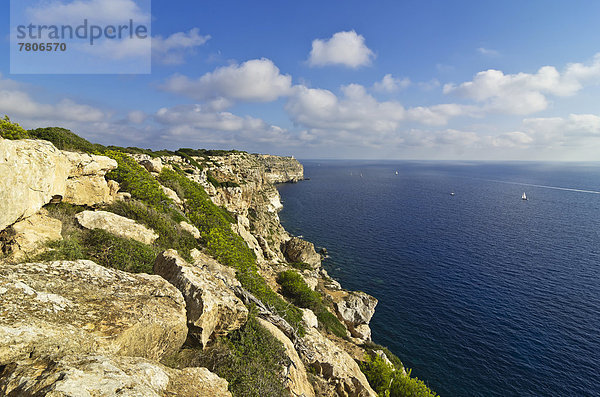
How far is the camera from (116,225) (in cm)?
1323

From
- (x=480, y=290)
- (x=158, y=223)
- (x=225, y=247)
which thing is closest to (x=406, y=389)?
(x=225, y=247)

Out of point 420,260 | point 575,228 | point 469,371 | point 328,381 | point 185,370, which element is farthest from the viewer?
point 575,228

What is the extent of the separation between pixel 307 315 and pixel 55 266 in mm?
16972

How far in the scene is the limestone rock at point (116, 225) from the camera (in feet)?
40.7

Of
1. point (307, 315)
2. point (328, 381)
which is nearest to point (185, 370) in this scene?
point (328, 381)

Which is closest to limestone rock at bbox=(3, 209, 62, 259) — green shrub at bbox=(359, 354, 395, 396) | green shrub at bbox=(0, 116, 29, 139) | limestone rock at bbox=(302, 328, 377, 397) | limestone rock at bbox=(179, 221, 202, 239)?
green shrub at bbox=(0, 116, 29, 139)

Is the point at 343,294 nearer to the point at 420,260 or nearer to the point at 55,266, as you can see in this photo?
the point at 420,260

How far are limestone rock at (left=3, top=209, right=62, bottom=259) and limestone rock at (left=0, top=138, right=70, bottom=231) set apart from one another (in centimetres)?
29

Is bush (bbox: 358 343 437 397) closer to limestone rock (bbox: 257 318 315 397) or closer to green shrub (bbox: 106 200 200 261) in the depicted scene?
limestone rock (bbox: 257 318 315 397)

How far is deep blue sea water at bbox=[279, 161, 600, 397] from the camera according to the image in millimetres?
28844

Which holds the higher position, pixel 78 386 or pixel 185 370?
pixel 78 386

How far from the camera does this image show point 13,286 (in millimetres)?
6230

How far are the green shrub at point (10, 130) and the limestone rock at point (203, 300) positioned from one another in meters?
12.5

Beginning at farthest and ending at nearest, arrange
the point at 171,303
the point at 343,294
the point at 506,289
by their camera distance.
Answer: the point at 506,289, the point at 343,294, the point at 171,303
